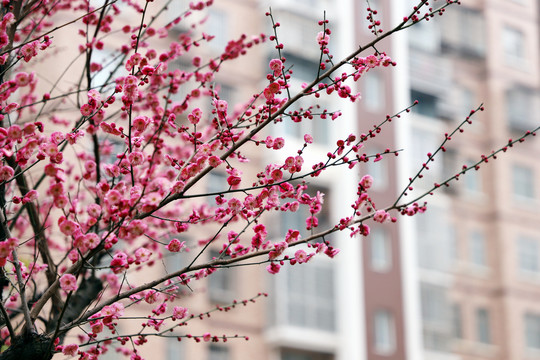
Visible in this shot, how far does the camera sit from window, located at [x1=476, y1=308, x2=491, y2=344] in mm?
28266

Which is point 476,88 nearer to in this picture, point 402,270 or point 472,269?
point 472,269

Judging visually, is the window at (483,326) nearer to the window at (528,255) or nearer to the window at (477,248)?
the window at (477,248)

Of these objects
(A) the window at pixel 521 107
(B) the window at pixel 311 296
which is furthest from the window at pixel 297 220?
(A) the window at pixel 521 107

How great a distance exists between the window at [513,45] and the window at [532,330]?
→ 337 inches

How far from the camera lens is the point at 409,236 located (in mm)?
26359

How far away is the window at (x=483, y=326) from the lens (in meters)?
28.3

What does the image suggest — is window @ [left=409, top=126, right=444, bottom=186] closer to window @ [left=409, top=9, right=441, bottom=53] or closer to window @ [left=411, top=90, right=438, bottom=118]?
window @ [left=411, top=90, right=438, bottom=118]

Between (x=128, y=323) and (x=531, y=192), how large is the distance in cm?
1504

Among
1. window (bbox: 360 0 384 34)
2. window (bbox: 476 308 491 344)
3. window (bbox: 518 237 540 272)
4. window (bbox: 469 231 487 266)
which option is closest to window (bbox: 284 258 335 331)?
window (bbox: 476 308 491 344)

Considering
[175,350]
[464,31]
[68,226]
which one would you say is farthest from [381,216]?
Result: [464,31]

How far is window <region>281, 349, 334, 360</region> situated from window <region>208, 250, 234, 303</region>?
6.41 feet

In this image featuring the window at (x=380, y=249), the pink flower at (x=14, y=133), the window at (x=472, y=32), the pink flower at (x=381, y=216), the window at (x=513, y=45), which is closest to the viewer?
the pink flower at (x=14, y=133)

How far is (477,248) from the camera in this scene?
29328mm

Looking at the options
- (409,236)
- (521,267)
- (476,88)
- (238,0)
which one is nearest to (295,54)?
(238,0)
